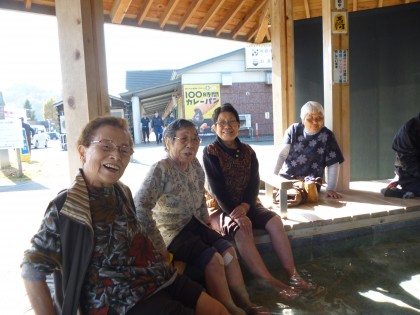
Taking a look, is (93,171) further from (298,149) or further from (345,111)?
(345,111)

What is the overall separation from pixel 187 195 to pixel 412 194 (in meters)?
2.68

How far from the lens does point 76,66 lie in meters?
2.13

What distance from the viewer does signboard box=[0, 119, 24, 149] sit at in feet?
34.6

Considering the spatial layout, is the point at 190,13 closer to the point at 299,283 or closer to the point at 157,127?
the point at 299,283

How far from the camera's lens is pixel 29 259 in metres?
1.35

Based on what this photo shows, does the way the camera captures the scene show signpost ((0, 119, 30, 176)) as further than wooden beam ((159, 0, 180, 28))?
Yes

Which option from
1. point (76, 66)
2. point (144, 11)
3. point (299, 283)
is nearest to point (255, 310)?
point (299, 283)

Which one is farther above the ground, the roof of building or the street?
the roof of building

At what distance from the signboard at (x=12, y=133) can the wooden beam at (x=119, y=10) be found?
7449 millimetres

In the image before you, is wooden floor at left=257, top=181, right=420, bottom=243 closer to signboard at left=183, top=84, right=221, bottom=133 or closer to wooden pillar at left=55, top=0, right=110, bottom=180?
wooden pillar at left=55, top=0, right=110, bottom=180

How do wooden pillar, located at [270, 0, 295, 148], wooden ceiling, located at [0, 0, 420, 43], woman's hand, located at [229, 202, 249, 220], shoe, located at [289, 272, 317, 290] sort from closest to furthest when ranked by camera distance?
shoe, located at [289, 272, 317, 290] < woman's hand, located at [229, 202, 249, 220] < wooden pillar, located at [270, 0, 295, 148] < wooden ceiling, located at [0, 0, 420, 43]

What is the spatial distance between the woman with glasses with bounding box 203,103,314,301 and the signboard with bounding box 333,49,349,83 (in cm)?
180

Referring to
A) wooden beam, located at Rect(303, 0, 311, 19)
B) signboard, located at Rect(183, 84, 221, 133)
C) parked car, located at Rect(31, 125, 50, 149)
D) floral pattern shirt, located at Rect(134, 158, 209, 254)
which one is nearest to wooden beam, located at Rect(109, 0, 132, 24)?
floral pattern shirt, located at Rect(134, 158, 209, 254)

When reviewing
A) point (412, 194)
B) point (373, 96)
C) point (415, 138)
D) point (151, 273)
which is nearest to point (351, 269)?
point (412, 194)
